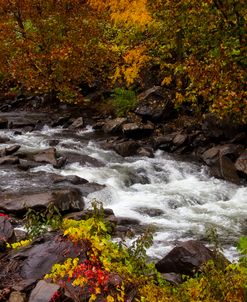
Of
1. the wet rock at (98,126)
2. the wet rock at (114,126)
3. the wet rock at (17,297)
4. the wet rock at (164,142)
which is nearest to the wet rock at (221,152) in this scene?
the wet rock at (164,142)

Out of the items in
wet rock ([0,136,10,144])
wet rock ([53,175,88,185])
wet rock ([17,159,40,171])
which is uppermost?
wet rock ([53,175,88,185])

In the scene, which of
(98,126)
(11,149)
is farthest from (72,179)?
(98,126)

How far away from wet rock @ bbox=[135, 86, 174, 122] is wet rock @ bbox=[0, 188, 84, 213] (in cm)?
759

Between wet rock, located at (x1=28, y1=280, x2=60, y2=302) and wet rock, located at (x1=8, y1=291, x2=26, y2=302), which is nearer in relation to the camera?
wet rock, located at (x1=28, y1=280, x2=60, y2=302)

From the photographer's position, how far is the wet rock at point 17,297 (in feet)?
16.0

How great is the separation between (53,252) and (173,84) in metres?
15.0

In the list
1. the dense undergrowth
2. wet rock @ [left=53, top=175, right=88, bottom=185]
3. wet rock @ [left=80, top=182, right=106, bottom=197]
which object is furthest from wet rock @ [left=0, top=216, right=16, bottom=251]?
wet rock @ [left=53, top=175, right=88, bottom=185]

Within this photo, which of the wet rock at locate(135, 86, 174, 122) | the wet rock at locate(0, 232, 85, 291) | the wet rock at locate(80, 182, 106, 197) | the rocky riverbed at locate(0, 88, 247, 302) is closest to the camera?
the wet rock at locate(0, 232, 85, 291)

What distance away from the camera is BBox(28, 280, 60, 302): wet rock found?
4.65 m

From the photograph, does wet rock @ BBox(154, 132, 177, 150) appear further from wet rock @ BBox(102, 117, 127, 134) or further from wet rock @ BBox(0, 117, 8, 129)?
wet rock @ BBox(0, 117, 8, 129)

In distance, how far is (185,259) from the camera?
7.24 metres

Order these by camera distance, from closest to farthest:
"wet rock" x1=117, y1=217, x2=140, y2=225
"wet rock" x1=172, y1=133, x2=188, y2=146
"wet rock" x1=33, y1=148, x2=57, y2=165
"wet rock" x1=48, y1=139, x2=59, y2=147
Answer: "wet rock" x1=117, y1=217, x2=140, y2=225 < "wet rock" x1=33, y1=148, x2=57, y2=165 < "wet rock" x1=172, y1=133, x2=188, y2=146 < "wet rock" x1=48, y1=139, x2=59, y2=147

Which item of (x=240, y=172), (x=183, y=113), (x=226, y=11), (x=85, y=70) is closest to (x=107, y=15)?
(x=85, y=70)

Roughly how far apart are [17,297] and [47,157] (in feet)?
33.3
